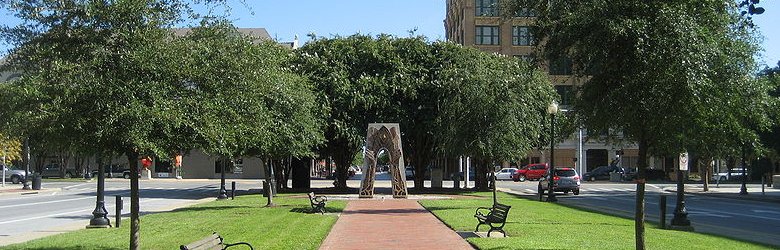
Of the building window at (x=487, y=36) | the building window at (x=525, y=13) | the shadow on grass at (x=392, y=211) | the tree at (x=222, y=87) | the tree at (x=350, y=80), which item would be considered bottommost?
the shadow on grass at (x=392, y=211)

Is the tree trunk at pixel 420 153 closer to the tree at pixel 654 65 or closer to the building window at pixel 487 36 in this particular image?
the tree at pixel 654 65

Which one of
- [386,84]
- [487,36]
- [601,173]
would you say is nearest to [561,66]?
[386,84]

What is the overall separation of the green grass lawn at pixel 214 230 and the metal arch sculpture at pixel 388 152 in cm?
1142

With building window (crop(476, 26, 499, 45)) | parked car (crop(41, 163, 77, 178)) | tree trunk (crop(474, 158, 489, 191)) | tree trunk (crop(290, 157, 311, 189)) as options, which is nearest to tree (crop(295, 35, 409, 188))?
tree trunk (crop(290, 157, 311, 189))

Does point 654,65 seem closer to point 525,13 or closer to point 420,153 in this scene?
point 525,13

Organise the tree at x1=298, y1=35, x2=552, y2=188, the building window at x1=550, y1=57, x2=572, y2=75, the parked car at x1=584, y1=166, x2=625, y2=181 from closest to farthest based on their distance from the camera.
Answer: the building window at x1=550, y1=57, x2=572, y2=75, the tree at x1=298, y1=35, x2=552, y2=188, the parked car at x1=584, y1=166, x2=625, y2=181

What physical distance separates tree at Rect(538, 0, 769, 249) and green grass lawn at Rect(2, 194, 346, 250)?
6102mm

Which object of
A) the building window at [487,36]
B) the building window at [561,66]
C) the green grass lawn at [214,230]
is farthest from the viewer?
the building window at [487,36]

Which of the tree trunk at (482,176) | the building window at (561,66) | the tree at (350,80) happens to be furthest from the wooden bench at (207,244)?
the tree trunk at (482,176)

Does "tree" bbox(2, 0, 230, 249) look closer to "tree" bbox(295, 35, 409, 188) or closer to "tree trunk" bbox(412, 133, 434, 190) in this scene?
"tree" bbox(295, 35, 409, 188)

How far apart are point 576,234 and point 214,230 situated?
8153 millimetres

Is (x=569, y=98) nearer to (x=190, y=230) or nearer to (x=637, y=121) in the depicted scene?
(x=637, y=121)

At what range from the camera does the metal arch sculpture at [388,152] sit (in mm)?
36656

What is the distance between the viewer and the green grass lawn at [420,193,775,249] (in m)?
14.7
